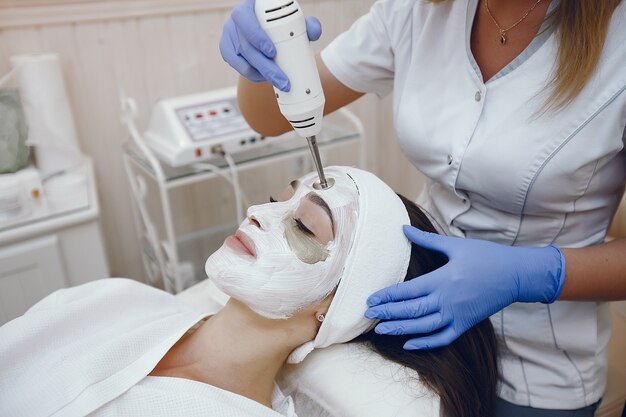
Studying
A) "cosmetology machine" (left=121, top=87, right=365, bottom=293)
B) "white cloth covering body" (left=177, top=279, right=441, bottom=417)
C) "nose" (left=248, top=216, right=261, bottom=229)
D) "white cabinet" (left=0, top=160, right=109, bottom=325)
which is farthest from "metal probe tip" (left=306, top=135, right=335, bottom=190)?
"white cabinet" (left=0, top=160, right=109, bottom=325)

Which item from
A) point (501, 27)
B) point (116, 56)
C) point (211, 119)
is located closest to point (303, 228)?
point (501, 27)

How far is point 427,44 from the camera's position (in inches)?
42.3

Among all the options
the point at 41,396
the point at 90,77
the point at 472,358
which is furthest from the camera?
the point at 90,77

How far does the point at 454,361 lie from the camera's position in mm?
959

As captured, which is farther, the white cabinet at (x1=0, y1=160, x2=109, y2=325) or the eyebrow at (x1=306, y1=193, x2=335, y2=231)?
the white cabinet at (x1=0, y1=160, x2=109, y2=325)

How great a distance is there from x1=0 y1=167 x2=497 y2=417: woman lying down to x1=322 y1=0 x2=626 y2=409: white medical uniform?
11cm

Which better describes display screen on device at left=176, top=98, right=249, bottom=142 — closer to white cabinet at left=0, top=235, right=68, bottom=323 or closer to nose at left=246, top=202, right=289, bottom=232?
white cabinet at left=0, top=235, right=68, bottom=323

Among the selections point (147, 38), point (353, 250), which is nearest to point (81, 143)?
point (147, 38)

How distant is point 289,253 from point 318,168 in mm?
170

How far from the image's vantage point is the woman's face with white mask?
878 mm

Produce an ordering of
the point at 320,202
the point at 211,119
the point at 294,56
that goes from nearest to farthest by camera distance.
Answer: the point at 294,56 < the point at 320,202 < the point at 211,119

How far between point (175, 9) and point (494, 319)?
1525mm

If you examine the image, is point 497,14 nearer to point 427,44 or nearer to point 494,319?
point 427,44

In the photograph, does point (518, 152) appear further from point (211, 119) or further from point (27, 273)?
point (27, 273)
